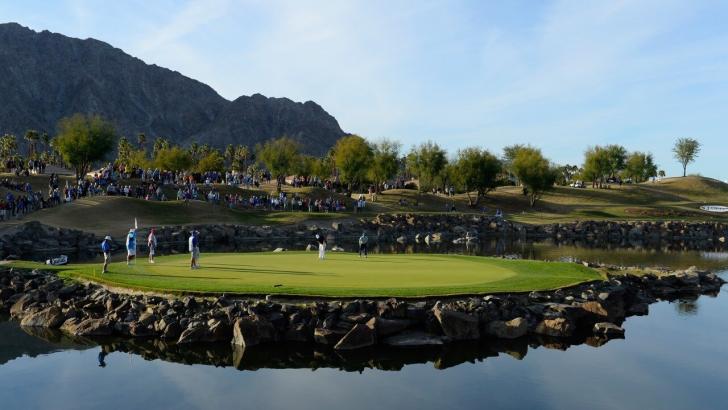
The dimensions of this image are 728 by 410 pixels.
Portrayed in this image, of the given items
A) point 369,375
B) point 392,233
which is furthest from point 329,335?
point 392,233

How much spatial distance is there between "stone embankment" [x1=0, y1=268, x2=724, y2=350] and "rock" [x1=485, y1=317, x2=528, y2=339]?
4cm

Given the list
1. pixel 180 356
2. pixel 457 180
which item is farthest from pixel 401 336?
pixel 457 180

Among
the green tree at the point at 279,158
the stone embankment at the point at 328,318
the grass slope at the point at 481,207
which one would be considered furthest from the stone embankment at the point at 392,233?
the green tree at the point at 279,158

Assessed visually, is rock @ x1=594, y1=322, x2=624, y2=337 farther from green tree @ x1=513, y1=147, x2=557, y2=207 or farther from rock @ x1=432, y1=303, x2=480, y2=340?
green tree @ x1=513, y1=147, x2=557, y2=207

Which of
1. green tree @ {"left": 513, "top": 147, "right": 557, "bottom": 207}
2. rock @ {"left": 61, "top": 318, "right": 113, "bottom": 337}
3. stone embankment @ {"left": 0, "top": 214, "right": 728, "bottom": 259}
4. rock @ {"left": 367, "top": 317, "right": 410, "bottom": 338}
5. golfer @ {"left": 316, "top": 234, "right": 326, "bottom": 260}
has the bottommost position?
stone embankment @ {"left": 0, "top": 214, "right": 728, "bottom": 259}

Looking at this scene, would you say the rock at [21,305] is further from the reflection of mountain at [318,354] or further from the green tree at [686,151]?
the green tree at [686,151]

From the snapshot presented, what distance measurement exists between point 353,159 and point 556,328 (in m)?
83.8

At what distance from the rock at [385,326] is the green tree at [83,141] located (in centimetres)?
7336

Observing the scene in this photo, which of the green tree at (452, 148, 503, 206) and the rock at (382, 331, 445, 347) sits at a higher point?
the green tree at (452, 148, 503, 206)

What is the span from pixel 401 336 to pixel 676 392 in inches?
352

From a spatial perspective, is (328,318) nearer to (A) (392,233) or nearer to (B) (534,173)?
(A) (392,233)

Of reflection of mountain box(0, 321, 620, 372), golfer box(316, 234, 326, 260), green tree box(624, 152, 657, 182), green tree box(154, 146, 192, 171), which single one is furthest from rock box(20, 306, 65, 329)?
green tree box(624, 152, 657, 182)

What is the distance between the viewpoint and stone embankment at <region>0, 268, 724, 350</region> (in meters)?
21.8

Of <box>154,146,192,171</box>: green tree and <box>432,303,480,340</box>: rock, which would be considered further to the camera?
<box>154,146,192,171</box>: green tree
